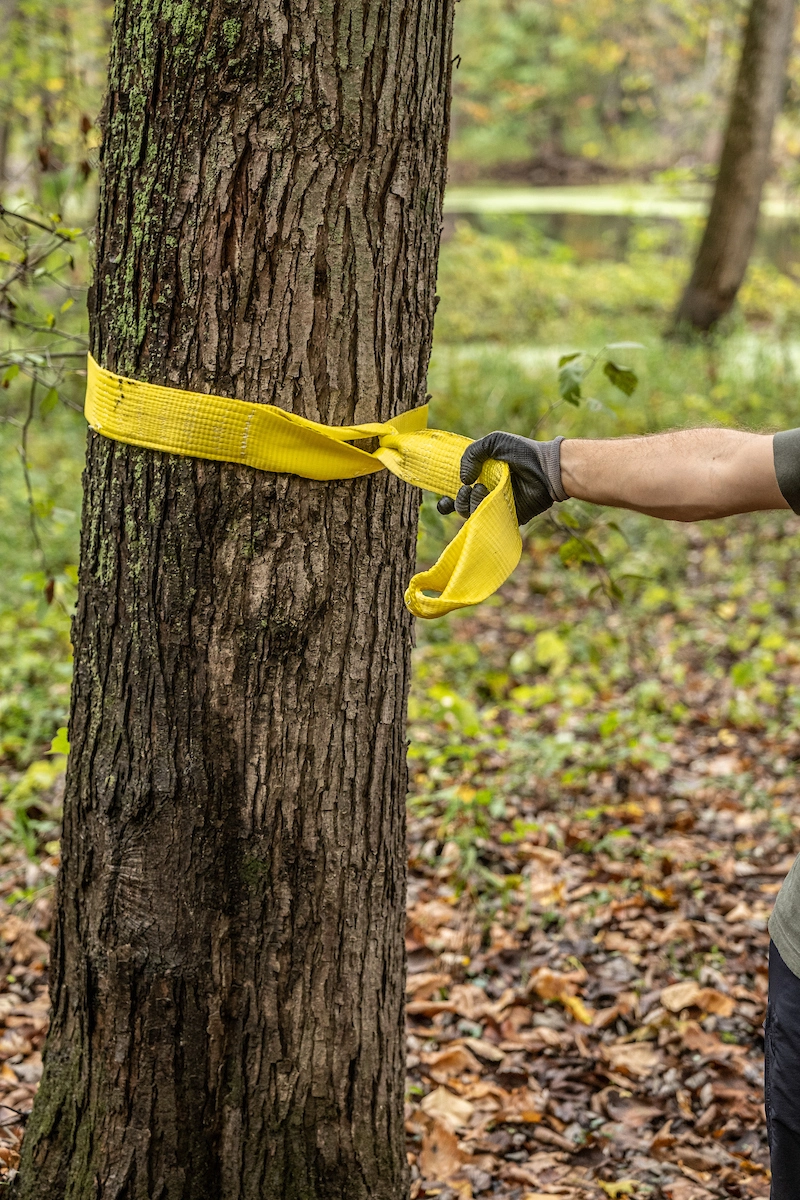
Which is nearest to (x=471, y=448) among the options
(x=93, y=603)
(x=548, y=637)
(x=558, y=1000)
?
(x=93, y=603)

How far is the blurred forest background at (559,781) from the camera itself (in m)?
2.45

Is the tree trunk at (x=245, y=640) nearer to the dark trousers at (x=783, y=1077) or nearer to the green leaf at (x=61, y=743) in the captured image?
the green leaf at (x=61, y=743)

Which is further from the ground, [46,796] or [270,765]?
[46,796]

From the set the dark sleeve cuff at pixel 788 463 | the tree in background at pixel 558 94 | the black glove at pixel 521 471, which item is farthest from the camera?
the tree in background at pixel 558 94

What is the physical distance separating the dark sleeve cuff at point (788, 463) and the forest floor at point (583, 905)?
165cm

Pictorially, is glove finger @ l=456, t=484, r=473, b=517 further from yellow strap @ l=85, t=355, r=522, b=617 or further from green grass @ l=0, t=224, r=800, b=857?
green grass @ l=0, t=224, r=800, b=857

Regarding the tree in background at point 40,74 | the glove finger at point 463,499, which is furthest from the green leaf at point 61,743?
the tree in background at point 40,74

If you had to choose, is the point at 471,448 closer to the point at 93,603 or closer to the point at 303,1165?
the point at 93,603

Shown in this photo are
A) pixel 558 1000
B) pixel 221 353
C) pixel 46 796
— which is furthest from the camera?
pixel 46 796

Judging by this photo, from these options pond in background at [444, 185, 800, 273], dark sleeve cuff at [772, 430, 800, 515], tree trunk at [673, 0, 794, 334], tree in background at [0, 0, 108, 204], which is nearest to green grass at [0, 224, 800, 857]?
tree trunk at [673, 0, 794, 334]

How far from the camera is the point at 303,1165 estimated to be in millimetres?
1864

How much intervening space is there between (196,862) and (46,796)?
2.34 metres

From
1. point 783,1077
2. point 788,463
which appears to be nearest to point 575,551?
point 788,463

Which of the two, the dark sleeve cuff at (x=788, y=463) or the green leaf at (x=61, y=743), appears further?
the green leaf at (x=61, y=743)
